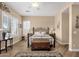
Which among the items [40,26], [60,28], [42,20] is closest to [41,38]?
[40,26]

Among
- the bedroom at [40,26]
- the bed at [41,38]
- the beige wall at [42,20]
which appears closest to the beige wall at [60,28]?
the bedroom at [40,26]

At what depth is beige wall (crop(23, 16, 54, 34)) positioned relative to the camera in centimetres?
852

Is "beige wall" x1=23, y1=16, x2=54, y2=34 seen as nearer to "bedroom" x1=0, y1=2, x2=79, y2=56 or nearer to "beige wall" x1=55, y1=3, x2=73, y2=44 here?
"bedroom" x1=0, y1=2, x2=79, y2=56

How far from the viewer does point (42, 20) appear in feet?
28.6

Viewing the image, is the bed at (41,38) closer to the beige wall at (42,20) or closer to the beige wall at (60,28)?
the beige wall at (42,20)

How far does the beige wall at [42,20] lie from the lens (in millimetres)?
8516

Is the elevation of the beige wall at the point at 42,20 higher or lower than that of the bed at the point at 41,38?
higher

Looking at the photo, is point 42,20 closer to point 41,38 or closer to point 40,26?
point 40,26

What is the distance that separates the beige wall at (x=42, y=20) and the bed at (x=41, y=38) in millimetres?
313

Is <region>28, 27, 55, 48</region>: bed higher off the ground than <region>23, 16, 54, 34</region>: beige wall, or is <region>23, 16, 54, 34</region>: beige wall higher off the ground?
<region>23, 16, 54, 34</region>: beige wall

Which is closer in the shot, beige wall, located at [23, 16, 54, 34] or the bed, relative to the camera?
the bed

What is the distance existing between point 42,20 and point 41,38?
5.88ft

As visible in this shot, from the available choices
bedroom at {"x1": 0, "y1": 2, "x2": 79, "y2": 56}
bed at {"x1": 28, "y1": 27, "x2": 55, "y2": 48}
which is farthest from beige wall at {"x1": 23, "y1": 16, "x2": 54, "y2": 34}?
bed at {"x1": 28, "y1": 27, "x2": 55, "y2": 48}

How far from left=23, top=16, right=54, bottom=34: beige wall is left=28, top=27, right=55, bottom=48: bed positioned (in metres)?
0.31
